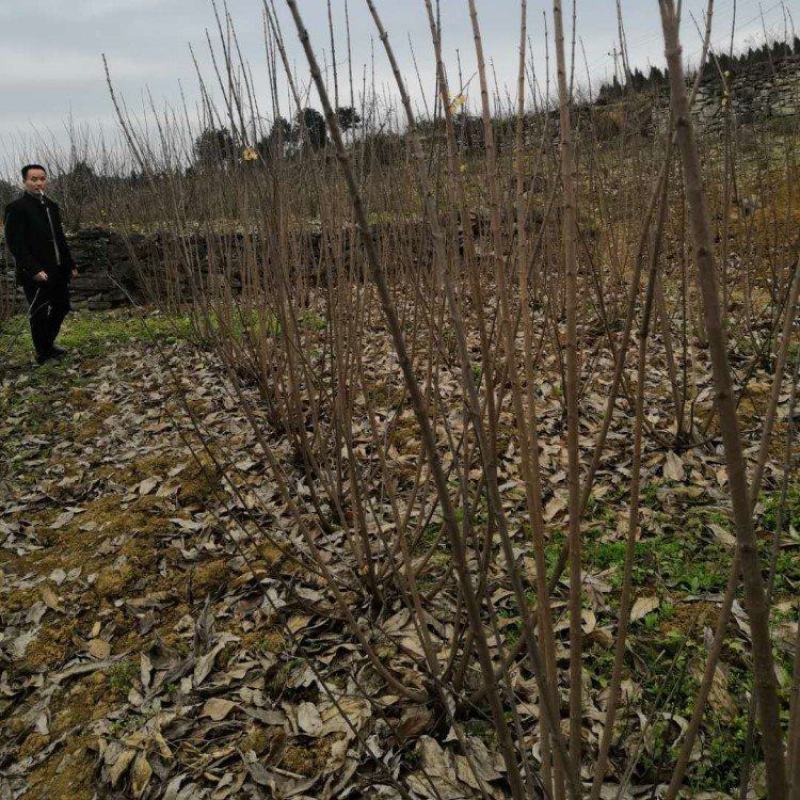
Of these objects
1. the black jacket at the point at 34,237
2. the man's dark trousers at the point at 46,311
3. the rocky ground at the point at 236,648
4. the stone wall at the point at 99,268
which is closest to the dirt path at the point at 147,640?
the rocky ground at the point at 236,648

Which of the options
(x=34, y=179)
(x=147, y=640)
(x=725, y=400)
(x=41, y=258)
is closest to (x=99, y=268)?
(x=41, y=258)

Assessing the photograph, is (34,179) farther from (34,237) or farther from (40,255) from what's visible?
(40,255)

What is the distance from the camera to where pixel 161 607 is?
2.24 m

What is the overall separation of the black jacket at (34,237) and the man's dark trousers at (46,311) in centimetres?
9

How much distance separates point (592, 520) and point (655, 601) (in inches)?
19.3

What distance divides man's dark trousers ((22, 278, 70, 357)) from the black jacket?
88 millimetres

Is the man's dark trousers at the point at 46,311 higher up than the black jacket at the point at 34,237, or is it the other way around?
the black jacket at the point at 34,237

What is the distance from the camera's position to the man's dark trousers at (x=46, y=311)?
5020 millimetres

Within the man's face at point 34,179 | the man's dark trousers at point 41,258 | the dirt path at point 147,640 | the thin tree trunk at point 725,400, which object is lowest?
the dirt path at point 147,640

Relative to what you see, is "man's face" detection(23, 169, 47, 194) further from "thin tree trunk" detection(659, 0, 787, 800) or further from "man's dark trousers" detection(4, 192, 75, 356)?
"thin tree trunk" detection(659, 0, 787, 800)

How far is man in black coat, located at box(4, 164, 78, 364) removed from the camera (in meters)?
4.80

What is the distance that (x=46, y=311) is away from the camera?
201 inches

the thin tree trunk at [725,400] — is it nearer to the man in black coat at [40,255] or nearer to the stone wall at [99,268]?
the man in black coat at [40,255]

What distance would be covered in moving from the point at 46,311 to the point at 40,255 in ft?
1.53
